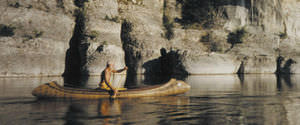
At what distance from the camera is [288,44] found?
38281 mm

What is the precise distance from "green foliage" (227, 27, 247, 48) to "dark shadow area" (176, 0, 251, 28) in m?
2.76

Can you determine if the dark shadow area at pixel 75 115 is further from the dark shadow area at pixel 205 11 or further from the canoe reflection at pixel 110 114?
the dark shadow area at pixel 205 11

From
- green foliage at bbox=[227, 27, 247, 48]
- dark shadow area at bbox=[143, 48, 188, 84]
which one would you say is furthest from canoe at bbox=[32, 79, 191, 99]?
green foliage at bbox=[227, 27, 247, 48]

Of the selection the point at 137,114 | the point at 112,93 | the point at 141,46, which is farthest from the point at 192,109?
the point at 141,46

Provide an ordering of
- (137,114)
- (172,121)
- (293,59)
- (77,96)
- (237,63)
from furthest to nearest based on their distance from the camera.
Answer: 1. (293,59)
2. (237,63)
3. (77,96)
4. (137,114)
5. (172,121)

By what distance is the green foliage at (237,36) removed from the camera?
3544 cm

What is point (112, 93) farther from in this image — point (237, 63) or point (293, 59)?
point (293, 59)

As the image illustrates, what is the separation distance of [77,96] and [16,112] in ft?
7.35

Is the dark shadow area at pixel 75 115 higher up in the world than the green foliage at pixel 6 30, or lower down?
lower down

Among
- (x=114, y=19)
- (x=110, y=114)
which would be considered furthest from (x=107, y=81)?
(x=114, y=19)

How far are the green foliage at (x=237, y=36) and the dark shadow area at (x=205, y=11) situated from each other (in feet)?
9.07

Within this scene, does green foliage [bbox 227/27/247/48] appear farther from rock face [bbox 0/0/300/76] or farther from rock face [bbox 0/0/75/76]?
rock face [bbox 0/0/75/76]

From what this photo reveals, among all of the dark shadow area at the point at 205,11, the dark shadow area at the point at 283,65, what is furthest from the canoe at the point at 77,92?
the dark shadow area at the point at 205,11

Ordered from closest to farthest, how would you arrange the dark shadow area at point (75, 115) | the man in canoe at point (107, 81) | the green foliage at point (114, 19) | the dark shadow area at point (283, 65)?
the dark shadow area at point (75, 115) → the man in canoe at point (107, 81) → the green foliage at point (114, 19) → the dark shadow area at point (283, 65)
